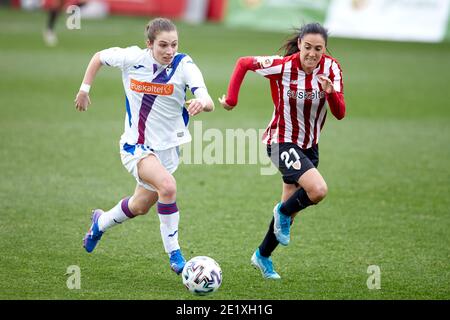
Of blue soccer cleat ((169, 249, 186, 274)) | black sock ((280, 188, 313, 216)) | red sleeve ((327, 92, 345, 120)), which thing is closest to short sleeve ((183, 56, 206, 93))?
red sleeve ((327, 92, 345, 120))

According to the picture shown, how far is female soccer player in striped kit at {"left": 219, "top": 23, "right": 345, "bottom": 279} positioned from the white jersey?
15.5 inches

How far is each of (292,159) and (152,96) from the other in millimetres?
1167

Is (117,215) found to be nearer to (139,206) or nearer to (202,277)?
(139,206)

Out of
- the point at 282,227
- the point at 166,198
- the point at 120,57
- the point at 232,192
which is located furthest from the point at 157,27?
the point at 232,192

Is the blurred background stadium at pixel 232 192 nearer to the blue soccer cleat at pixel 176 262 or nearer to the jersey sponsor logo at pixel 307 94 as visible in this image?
the blue soccer cleat at pixel 176 262

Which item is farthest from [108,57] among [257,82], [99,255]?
[257,82]

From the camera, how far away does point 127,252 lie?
6953 mm

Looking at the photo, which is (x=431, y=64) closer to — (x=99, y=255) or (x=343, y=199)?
(x=343, y=199)

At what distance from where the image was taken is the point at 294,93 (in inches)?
257

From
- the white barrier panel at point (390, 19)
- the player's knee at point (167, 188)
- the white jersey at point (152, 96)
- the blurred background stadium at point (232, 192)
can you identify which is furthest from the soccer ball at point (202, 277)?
the white barrier panel at point (390, 19)

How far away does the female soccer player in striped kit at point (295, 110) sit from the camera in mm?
6336

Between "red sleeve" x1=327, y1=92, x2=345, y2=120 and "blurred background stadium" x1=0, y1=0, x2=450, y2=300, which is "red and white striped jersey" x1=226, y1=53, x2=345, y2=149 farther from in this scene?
"blurred background stadium" x1=0, y1=0, x2=450, y2=300

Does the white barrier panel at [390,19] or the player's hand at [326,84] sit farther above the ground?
the player's hand at [326,84]
